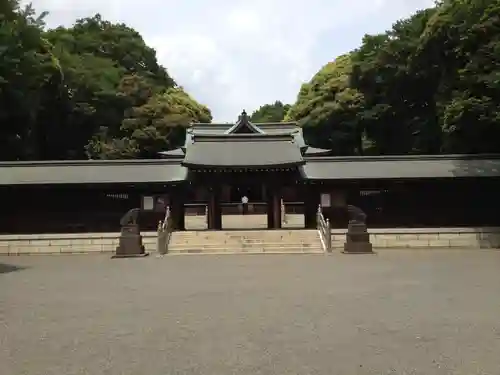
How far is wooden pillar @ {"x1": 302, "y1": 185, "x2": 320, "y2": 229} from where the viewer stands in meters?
27.3

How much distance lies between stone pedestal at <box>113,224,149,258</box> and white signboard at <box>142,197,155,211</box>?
4327 millimetres

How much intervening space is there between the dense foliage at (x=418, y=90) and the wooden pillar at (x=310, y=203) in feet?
26.8

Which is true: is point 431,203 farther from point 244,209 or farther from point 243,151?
point 244,209

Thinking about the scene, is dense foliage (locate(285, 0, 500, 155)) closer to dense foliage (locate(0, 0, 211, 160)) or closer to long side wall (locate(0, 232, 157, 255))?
dense foliage (locate(0, 0, 211, 160))

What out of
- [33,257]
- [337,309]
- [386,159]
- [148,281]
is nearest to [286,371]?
[337,309]

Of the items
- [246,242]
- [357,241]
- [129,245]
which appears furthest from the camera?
[246,242]

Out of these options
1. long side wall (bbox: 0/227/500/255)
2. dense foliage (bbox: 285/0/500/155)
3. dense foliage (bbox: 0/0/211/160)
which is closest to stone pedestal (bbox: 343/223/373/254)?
long side wall (bbox: 0/227/500/255)

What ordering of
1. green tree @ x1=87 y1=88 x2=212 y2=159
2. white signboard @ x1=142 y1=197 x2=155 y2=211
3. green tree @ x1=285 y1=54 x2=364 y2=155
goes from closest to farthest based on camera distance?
white signboard @ x1=142 y1=197 x2=155 y2=211, green tree @ x1=87 y1=88 x2=212 y2=159, green tree @ x1=285 y1=54 x2=364 y2=155

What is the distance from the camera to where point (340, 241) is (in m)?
25.5

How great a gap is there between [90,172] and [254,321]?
2087 centimetres

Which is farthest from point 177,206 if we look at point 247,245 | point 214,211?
point 247,245

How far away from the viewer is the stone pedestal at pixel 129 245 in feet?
73.9

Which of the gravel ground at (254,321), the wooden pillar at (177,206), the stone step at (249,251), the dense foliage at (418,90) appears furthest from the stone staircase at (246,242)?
the dense foliage at (418,90)

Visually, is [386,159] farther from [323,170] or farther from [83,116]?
[83,116]
